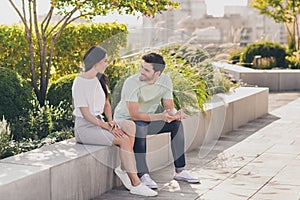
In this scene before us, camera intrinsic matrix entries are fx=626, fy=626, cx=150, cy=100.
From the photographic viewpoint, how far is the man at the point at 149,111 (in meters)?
5.01

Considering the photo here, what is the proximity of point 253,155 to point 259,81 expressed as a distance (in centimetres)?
681

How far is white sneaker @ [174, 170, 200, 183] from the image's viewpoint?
5211 mm

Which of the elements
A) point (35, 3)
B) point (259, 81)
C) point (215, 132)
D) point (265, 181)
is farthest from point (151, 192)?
point (259, 81)

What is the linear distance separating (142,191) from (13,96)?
2.01 meters

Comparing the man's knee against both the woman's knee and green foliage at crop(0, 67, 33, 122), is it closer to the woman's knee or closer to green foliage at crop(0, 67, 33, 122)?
the woman's knee

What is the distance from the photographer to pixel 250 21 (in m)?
30.2

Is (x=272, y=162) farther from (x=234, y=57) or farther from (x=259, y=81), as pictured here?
(x=234, y=57)

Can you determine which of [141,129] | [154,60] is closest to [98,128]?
[141,129]

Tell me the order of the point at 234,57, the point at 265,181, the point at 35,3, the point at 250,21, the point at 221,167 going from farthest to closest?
the point at 250,21 < the point at 234,57 < the point at 35,3 < the point at 221,167 < the point at 265,181

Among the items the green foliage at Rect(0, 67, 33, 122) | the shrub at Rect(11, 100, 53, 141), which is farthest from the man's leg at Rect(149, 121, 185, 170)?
the green foliage at Rect(0, 67, 33, 122)

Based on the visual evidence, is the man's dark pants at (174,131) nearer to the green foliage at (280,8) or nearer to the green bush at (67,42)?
the green bush at (67,42)

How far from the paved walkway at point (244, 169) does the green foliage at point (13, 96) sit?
62.1 inches

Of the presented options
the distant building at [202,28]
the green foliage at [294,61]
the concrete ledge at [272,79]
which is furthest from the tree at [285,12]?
the concrete ledge at [272,79]

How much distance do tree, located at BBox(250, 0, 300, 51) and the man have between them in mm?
11927
